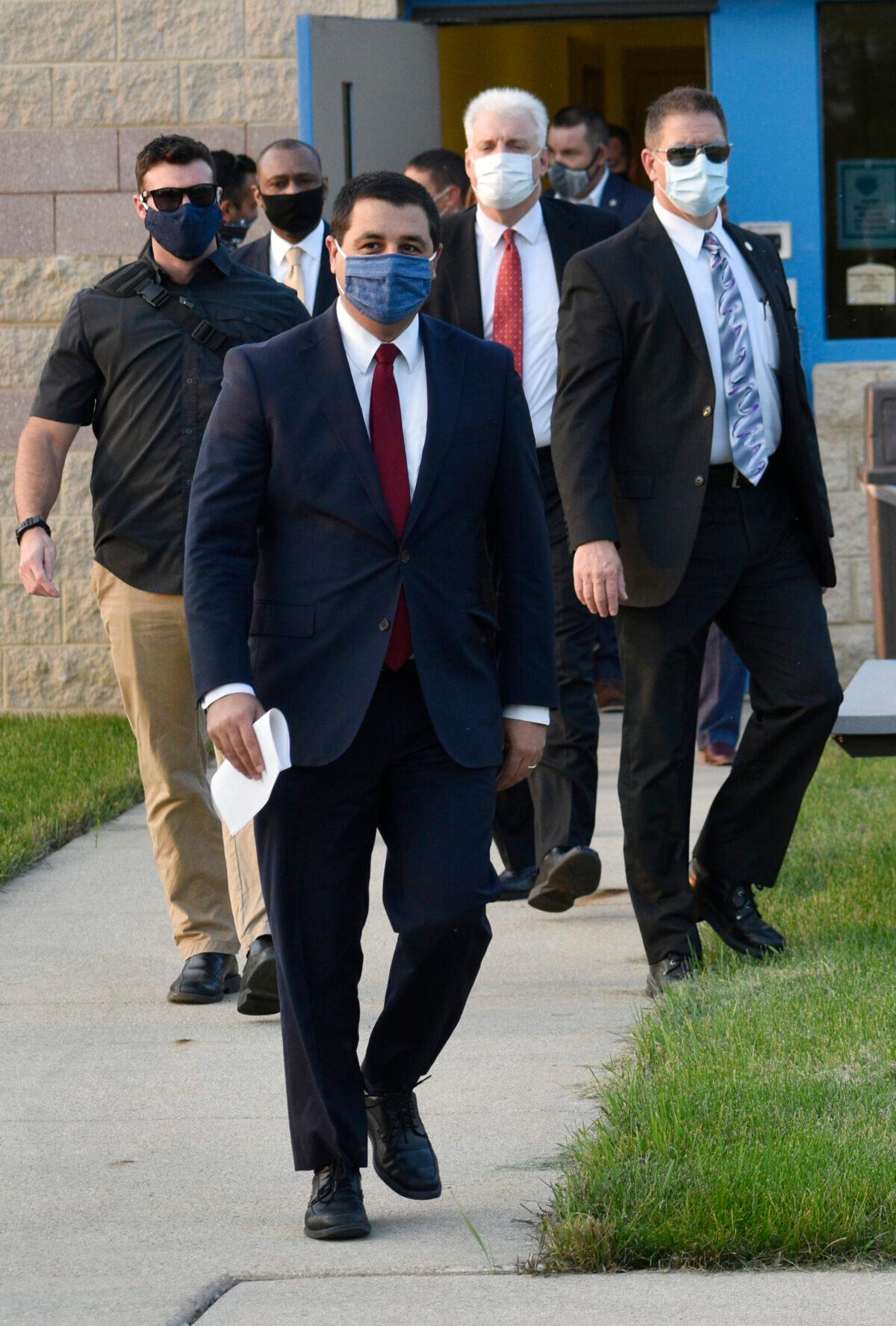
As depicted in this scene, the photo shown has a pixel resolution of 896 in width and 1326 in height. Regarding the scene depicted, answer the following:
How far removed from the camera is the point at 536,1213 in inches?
153

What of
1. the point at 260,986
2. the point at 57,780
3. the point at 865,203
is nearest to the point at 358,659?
the point at 260,986

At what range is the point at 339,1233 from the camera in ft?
12.5

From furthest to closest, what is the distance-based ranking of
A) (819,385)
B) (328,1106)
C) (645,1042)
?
(819,385)
(645,1042)
(328,1106)

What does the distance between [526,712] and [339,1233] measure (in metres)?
1.00

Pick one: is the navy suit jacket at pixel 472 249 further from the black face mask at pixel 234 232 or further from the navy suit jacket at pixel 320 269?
the black face mask at pixel 234 232

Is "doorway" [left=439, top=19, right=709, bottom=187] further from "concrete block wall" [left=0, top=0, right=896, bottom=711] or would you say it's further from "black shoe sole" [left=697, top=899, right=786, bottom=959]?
"black shoe sole" [left=697, top=899, right=786, bottom=959]

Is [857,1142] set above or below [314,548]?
below

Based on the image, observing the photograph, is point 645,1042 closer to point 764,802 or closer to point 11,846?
point 764,802

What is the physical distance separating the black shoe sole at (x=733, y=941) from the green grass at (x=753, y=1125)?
0.18ft

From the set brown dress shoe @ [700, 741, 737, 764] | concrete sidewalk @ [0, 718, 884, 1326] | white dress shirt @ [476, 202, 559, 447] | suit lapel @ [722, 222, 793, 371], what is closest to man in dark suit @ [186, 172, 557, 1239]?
concrete sidewalk @ [0, 718, 884, 1326]

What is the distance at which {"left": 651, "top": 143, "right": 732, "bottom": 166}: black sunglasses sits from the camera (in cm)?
551

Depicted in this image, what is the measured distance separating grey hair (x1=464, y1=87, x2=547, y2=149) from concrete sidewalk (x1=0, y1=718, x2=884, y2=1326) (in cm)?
245

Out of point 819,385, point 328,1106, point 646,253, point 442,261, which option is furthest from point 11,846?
point 819,385

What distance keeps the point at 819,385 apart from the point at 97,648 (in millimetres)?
3510
